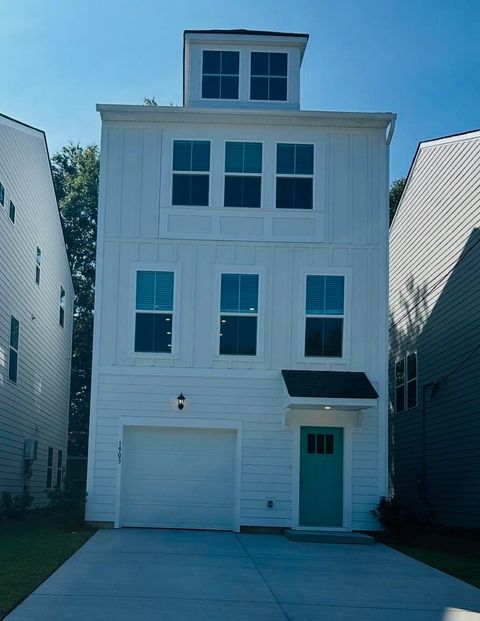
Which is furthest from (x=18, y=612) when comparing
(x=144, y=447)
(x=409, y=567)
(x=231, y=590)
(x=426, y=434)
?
(x=426, y=434)

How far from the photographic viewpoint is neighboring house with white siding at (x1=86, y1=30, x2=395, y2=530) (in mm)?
14922

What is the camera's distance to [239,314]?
605 inches

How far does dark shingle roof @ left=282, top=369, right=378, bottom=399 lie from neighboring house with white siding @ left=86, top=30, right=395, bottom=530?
0.03 meters

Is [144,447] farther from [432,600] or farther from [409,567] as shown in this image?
[432,600]

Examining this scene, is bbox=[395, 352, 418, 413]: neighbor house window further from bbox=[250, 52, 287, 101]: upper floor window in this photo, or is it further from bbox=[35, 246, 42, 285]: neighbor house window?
bbox=[35, 246, 42, 285]: neighbor house window

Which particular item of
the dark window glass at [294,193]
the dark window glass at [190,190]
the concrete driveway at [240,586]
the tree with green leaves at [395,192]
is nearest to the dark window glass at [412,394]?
the dark window glass at [294,193]

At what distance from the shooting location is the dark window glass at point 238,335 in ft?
50.1

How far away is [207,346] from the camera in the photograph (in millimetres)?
15242

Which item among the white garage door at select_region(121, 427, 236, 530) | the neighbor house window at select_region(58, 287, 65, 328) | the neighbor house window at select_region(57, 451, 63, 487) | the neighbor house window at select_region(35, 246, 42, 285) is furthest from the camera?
the neighbor house window at select_region(57, 451, 63, 487)

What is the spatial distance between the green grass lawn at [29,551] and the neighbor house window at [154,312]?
332cm

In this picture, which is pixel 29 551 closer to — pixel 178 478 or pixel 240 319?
pixel 178 478

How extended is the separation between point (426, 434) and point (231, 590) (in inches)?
449

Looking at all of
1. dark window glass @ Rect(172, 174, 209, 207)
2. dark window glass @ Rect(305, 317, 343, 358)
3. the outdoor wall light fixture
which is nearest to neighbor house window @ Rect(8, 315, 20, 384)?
the outdoor wall light fixture

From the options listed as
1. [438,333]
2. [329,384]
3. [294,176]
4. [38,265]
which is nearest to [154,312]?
[329,384]
